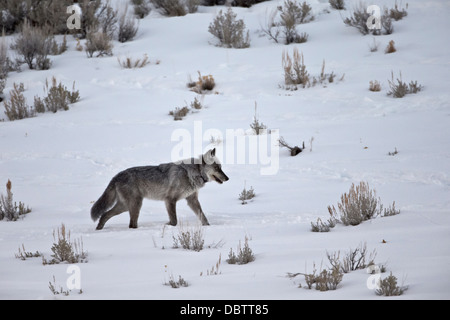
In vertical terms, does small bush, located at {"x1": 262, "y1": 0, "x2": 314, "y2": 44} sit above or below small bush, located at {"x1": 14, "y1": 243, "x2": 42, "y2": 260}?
above

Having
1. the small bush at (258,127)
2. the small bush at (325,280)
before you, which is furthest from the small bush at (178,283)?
the small bush at (258,127)

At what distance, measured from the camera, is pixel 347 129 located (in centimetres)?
1175

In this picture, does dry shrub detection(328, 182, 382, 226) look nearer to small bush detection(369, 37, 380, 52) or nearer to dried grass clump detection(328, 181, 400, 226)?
dried grass clump detection(328, 181, 400, 226)

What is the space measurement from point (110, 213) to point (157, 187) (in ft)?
2.45

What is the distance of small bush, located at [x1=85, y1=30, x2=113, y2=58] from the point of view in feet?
55.9

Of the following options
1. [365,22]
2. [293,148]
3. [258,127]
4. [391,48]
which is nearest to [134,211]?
[293,148]

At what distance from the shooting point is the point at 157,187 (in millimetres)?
7902

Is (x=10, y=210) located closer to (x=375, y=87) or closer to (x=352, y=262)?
(x=352, y=262)

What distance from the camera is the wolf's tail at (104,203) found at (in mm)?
7635

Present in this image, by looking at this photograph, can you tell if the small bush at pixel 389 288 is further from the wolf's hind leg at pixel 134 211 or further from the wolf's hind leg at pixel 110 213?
the wolf's hind leg at pixel 110 213

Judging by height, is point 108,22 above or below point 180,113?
above

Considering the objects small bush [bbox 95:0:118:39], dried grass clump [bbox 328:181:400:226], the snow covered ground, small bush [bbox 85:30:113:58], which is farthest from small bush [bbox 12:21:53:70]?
dried grass clump [bbox 328:181:400:226]

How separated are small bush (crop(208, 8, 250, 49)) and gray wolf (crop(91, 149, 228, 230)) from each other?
9.34 metres

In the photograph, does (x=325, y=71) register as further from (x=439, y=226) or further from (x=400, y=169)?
(x=439, y=226)
